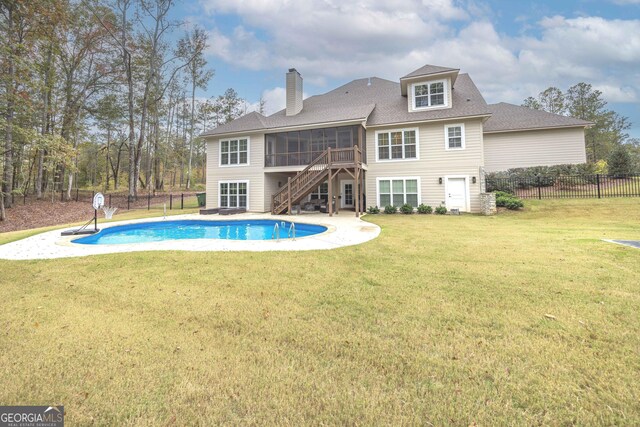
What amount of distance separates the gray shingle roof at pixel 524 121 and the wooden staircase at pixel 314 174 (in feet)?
32.3

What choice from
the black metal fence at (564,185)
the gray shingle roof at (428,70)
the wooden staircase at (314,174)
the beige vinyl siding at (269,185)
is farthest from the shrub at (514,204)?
the beige vinyl siding at (269,185)

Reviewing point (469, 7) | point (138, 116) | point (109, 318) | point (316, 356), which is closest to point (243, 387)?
point (316, 356)

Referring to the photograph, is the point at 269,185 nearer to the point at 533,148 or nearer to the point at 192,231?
the point at 192,231

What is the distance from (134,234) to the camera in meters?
11.1

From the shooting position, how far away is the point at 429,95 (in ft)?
51.4

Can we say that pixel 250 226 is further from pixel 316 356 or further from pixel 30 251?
pixel 316 356

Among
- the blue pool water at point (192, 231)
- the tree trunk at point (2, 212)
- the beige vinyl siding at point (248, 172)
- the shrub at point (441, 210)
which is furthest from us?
the beige vinyl siding at point (248, 172)

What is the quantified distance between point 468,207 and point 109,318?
1523 cm

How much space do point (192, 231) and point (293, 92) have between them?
11.8 meters

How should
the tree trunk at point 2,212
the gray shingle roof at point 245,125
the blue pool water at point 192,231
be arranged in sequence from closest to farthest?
the blue pool water at point 192,231 < the tree trunk at point 2,212 < the gray shingle roof at point 245,125

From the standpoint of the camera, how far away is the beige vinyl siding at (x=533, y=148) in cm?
1638

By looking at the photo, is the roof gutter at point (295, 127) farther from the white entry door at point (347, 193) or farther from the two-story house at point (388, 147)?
the white entry door at point (347, 193)

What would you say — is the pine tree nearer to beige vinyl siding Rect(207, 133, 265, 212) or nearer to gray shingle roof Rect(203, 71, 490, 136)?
gray shingle roof Rect(203, 71, 490, 136)

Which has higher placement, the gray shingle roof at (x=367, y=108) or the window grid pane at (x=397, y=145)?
the gray shingle roof at (x=367, y=108)
